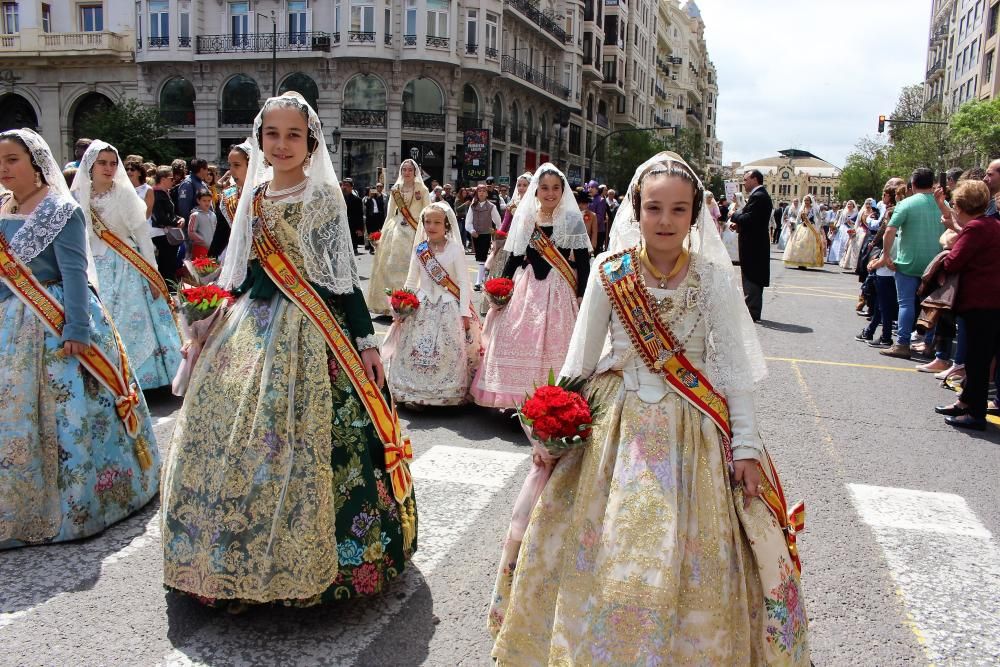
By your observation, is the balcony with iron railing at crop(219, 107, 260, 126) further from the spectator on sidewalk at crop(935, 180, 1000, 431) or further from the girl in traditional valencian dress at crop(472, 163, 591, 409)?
the spectator on sidewalk at crop(935, 180, 1000, 431)

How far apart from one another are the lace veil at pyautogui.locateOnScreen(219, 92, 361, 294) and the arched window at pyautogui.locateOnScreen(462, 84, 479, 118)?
37.1m

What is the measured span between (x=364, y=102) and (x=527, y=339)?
110 feet

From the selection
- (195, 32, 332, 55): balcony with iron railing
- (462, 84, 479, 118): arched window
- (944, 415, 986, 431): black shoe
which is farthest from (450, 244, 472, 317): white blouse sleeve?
(462, 84, 479, 118): arched window

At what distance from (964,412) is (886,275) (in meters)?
3.83

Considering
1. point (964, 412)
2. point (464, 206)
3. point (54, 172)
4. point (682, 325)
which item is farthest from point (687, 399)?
point (464, 206)

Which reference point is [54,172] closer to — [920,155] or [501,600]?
[501,600]

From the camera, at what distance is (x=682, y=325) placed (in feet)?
9.26

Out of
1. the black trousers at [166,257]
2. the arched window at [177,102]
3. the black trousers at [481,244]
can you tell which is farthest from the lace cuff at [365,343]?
the arched window at [177,102]

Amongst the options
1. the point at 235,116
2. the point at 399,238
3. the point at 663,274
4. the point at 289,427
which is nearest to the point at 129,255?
the point at 289,427

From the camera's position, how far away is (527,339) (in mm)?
6422

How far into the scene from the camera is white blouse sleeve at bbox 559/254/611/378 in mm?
2879

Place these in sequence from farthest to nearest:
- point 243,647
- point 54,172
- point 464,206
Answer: point 464,206
point 54,172
point 243,647

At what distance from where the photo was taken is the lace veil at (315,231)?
3.49 m

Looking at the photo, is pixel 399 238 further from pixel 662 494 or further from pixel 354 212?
pixel 662 494
